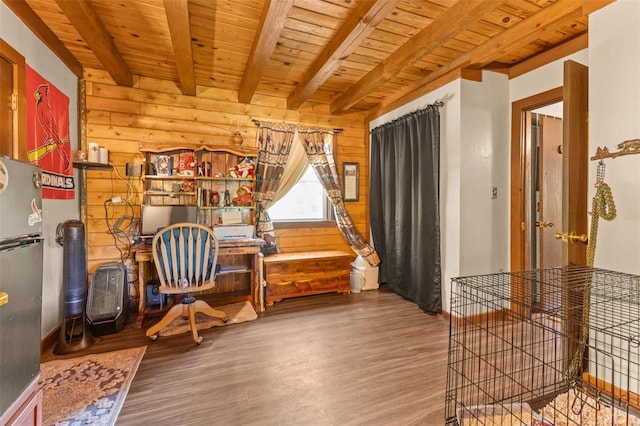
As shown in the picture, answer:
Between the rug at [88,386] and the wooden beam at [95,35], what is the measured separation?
2.42m

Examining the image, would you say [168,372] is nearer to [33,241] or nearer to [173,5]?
[33,241]

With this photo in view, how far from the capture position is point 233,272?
10.5 feet

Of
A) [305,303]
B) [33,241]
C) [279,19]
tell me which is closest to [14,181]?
[33,241]

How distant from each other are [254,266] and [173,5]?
7.85 feet

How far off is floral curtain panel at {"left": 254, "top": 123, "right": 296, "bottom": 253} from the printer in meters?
0.22

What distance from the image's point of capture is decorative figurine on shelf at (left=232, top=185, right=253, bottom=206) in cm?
349

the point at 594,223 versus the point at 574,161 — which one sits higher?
the point at 574,161

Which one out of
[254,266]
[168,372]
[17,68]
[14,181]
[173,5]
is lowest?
[168,372]

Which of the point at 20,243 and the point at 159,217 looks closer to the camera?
the point at 20,243

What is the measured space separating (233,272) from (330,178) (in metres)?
1.70

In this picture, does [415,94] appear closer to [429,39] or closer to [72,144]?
[429,39]

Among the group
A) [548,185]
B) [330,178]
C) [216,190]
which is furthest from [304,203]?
[548,185]

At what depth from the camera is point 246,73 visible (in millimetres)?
2938

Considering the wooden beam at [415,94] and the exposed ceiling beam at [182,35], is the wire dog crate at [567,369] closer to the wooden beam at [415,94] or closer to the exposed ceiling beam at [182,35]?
the wooden beam at [415,94]
